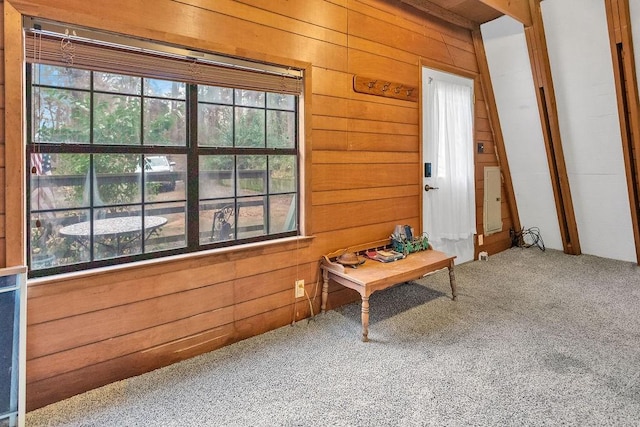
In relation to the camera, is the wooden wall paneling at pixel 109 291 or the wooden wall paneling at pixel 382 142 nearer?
the wooden wall paneling at pixel 109 291

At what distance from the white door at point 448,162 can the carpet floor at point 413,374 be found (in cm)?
98

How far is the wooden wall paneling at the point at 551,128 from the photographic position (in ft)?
11.6

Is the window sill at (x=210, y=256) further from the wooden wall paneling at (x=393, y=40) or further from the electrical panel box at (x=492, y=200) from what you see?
the electrical panel box at (x=492, y=200)

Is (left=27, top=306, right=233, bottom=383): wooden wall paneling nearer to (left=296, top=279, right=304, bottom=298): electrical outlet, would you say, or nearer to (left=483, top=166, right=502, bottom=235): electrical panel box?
(left=296, top=279, right=304, bottom=298): electrical outlet

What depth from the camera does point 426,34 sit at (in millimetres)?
3475

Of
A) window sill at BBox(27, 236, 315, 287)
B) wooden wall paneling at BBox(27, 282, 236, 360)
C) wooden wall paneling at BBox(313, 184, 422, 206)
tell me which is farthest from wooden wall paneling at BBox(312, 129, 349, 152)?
wooden wall paneling at BBox(27, 282, 236, 360)

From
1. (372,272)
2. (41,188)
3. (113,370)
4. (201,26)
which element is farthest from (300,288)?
(201,26)

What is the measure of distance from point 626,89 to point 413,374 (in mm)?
3171

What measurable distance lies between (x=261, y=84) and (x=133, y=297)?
1464mm

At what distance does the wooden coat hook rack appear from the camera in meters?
2.90

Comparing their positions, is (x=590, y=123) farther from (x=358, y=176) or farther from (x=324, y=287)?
(x=324, y=287)

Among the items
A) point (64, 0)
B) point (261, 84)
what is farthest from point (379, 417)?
point (64, 0)

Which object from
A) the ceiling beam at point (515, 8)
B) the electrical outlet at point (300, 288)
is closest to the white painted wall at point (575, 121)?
the ceiling beam at point (515, 8)

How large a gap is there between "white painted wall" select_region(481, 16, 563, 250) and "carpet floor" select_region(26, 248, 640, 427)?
1617 mm
